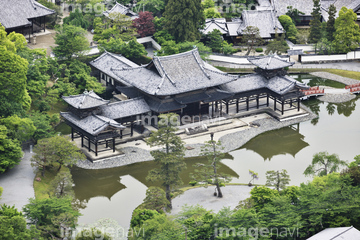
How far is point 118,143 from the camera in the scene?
218 feet

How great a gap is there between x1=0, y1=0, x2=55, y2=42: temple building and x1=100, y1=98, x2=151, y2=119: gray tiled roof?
832 inches

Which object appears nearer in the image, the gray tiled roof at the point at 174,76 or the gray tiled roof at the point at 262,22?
the gray tiled roof at the point at 174,76

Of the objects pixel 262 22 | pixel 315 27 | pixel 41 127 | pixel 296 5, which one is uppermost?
pixel 296 5

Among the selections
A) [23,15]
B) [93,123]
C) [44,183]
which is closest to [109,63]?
[23,15]

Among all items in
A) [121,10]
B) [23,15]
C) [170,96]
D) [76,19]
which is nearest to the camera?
[170,96]

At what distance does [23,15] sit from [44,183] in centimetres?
3157

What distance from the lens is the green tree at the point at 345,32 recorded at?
3413 inches

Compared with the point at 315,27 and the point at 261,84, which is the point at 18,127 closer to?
the point at 261,84

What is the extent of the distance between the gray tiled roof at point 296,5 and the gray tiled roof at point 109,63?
27873mm

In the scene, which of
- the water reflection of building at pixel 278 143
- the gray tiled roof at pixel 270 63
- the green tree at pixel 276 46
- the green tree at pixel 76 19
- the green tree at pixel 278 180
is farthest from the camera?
the green tree at pixel 76 19

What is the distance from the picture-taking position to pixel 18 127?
198 ft

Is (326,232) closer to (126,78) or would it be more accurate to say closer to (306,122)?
(306,122)

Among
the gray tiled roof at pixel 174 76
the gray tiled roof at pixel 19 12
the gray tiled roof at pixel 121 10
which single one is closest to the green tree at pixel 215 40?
the gray tiled roof at pixel 121 10

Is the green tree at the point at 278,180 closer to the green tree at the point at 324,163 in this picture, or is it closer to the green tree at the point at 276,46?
the green tree at the point at 324,163
